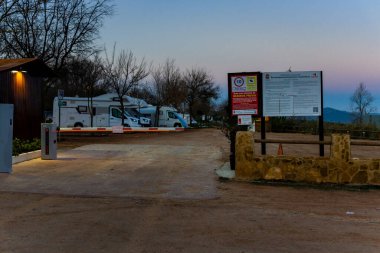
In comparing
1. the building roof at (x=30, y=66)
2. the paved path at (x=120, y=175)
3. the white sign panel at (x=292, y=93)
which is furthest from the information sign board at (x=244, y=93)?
the building roof at (x=30, y=66)

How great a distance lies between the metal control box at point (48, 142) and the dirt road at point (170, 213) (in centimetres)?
185

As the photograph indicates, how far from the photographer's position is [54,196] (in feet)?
31.0

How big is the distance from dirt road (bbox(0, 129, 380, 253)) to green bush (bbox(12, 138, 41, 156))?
2.12 metres

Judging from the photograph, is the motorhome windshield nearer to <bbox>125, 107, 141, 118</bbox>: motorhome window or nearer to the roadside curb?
<bbox>125, 107, 141, 118</bbox>: motorhome window

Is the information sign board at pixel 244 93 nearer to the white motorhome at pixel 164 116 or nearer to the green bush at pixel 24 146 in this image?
the green bush at pixel 24 146

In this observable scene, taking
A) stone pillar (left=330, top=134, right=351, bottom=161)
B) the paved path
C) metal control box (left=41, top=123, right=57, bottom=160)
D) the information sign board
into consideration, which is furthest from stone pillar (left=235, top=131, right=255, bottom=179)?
metal control box (left=41, top=123, right=57, bottom=160)

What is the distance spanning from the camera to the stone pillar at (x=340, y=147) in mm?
11609

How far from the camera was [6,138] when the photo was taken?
1244cm

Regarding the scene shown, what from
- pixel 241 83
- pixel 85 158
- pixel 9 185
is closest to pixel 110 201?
pixel 9 185

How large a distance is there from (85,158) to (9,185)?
5338mm

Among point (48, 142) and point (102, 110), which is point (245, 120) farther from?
point (102, 110)

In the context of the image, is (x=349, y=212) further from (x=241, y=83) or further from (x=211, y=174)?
(x=241, y=83)

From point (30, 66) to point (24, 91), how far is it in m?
1.00

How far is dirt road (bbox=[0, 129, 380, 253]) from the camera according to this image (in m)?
6.26
